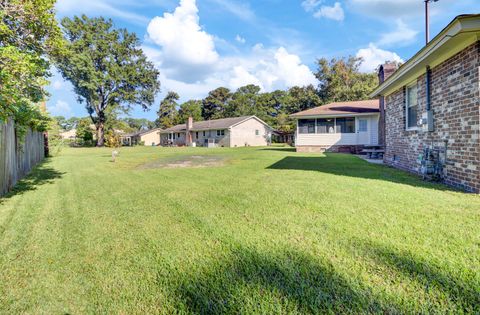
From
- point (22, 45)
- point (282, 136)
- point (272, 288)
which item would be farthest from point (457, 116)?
point (282, 136)

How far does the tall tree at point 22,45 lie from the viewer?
383 cm

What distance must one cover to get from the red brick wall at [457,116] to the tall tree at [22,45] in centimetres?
772

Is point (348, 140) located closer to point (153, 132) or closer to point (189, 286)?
point (189, 286)

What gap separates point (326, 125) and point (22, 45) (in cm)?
1804

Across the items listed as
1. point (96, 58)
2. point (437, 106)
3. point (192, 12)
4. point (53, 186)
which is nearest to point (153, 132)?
point (96, 58)

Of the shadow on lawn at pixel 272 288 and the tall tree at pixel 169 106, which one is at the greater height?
the tall tree at pixel 169 106

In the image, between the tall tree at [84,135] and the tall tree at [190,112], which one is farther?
the tall tree at [190,112]

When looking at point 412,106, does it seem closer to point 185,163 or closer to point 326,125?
point 185,163

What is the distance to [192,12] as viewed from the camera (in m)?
16.5

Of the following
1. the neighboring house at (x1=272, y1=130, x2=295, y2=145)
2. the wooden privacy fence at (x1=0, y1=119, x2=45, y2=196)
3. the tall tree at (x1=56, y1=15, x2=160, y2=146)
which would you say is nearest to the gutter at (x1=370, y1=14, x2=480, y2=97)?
the wooden privacy fence at (x1=0, y1=119, x2=45, y2=196)

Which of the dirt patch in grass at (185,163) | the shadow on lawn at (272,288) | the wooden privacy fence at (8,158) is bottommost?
the shadow on lawn at (272,288)

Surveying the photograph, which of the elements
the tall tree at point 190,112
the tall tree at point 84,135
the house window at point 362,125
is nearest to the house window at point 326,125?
the house window at point 362,125

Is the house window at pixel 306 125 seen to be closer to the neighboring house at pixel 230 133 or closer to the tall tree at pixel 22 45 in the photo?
the neighboring house at pixel 230 133

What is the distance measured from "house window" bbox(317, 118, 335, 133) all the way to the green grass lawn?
14902mm
